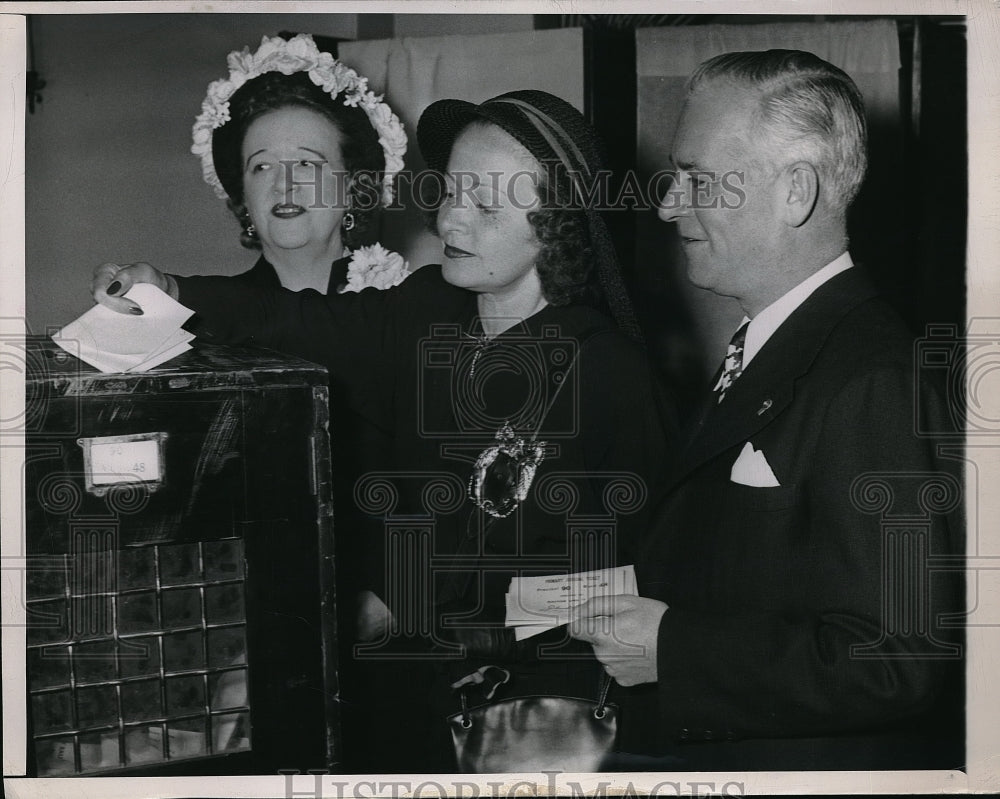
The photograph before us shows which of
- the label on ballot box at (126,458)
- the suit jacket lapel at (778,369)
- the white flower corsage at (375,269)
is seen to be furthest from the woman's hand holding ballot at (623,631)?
the label on ballot box at (126,458)

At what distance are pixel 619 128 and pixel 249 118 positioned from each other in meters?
0.78

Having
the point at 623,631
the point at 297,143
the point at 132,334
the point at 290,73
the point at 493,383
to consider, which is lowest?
the point at 623,631

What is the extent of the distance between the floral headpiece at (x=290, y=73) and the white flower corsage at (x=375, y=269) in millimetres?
143

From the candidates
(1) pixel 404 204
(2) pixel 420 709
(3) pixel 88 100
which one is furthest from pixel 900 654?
(3) pixel 88 100

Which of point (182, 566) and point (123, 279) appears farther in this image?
point (123, 279)

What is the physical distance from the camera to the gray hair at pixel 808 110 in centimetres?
204

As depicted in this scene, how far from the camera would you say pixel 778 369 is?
2020mm

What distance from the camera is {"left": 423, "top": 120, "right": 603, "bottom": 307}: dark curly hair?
2082mm

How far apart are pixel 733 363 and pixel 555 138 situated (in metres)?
0.61

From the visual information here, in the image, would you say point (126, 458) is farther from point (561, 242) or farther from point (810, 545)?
point (810, 545)

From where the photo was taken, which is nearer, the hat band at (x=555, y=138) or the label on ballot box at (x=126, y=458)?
the label on ballot box at (x=126, y=458)

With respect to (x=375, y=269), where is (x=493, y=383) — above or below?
below

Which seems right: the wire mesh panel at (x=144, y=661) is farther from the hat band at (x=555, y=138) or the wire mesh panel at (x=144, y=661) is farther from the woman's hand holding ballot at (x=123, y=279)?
the hat band at (x=555, y=138)

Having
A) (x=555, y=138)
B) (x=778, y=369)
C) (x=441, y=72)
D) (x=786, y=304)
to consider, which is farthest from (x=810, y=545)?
(x=441, y=72)
